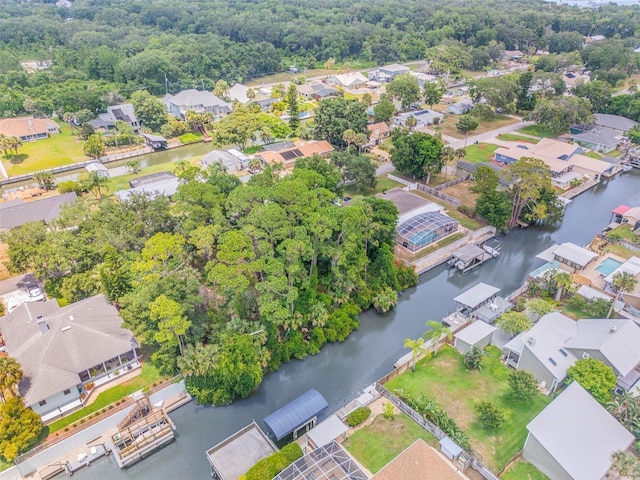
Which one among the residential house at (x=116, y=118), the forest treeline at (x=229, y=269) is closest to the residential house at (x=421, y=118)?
the forest treeline at (x=229, y=269)

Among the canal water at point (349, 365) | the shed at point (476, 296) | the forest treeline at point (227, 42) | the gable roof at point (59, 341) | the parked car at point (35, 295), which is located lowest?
the canal water at point (349, 365)

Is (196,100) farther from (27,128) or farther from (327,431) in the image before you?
(327,431)

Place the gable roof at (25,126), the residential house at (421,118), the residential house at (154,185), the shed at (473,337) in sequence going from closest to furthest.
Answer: the shed at (473,337)
the residential house at (154,185)
the gable roof at (25,126)
the residential house at (421,118)

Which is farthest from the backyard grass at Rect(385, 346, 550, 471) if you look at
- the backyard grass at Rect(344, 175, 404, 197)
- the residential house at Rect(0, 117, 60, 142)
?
the residential house at Rect(0, 117, 60, 142)

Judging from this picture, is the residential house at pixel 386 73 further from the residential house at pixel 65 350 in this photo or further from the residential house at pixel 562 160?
the residential house at pixel 65 350

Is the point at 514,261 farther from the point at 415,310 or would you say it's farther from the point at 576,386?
the point at 576,386

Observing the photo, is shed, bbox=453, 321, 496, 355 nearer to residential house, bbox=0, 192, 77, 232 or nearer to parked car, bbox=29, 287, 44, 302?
parked car, bbox=29, 287, 44, 302

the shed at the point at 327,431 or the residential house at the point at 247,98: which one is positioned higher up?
the residential house at the point at 247,98
